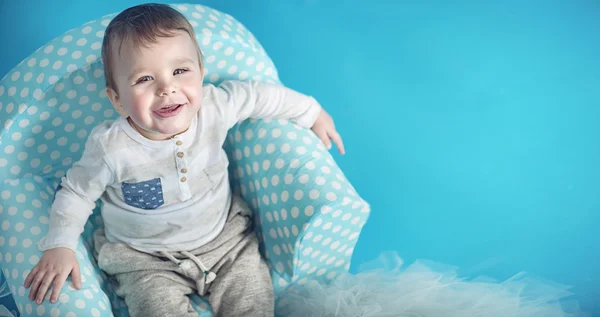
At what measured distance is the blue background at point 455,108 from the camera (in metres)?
1.98

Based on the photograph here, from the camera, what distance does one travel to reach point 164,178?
1.43 m

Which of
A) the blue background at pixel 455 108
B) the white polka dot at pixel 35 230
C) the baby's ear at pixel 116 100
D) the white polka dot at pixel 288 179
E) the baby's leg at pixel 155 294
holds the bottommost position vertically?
the white polka dot at pixel 35 230

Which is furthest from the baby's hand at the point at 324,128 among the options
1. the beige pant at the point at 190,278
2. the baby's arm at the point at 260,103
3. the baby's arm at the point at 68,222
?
the baby's arm at the point at 68,222

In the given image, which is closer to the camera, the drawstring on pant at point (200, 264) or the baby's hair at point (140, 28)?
the baby's hair at point (140, 28)

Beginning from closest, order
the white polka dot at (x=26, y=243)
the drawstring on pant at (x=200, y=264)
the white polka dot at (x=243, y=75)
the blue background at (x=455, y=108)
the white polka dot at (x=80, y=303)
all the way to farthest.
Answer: the white polka dot at (x=80, y=303), the white polka dot at (x=26, y=243), the drawstring on pant at (x=200, y=264), the white polka dot at (x=243, y=75), the blue background at (x=455, y=108)

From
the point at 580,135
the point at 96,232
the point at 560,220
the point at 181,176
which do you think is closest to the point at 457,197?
the point at 560,220

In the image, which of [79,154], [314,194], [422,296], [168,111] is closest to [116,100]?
[168,111]

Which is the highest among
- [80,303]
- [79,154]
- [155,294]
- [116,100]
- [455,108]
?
[455,108]

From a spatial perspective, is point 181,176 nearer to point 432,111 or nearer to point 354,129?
point 354,129

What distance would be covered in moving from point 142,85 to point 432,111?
4.21 ft

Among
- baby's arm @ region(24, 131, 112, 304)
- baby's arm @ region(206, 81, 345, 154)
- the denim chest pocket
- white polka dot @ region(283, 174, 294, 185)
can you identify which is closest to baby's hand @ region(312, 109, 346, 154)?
baby's arm @ region(206, 81, 345, 154)

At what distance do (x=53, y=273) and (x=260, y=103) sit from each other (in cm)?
62

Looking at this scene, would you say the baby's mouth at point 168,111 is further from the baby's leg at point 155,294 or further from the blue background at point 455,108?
the blue background at point 455,108

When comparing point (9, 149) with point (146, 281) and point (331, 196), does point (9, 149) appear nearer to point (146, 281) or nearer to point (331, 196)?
point (146, 281)
